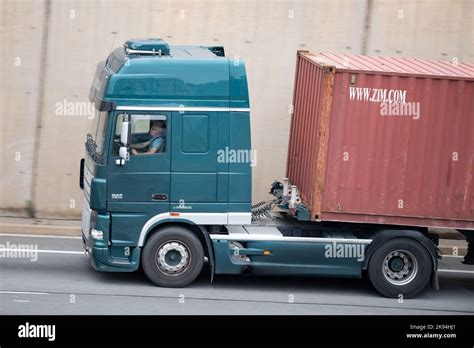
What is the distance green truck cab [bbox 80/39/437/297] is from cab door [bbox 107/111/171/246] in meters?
0.01

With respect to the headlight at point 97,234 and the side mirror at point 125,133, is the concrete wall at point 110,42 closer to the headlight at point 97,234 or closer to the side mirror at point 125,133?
the headlight at point 97,234

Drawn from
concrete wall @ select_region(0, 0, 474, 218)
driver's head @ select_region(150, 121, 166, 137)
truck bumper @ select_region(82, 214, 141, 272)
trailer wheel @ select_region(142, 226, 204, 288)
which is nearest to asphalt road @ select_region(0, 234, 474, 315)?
trailer wheel @ select_region(142, 226, 204, 288)

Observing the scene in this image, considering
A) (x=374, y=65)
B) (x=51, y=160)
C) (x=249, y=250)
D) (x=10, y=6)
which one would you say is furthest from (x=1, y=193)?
(x=374, y=65)

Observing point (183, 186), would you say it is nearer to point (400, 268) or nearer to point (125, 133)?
point (125, 133)

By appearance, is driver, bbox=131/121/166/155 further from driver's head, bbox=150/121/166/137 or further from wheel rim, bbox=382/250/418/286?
wheel rim, bbox=382/250/418/286

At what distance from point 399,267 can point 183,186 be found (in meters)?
3.24

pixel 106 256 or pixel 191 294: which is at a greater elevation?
pixel 106 256

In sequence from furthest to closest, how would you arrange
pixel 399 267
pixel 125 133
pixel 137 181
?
1. pixel 399 267
2. pixel 137 181
3. pixel 125 133

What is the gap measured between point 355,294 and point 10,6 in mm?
8561

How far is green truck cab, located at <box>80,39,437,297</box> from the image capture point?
38.8ft

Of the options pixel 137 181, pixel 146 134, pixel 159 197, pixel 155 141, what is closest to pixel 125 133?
pixel 146 134

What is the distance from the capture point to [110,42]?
1645 centimetres

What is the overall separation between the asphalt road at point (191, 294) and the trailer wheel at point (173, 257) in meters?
0.17

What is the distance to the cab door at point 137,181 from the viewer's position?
1182cm
